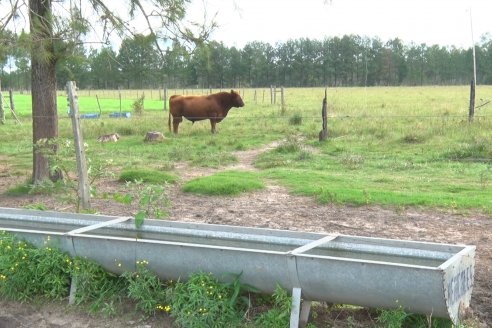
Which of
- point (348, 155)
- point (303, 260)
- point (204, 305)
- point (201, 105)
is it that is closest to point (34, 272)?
point (204, 305)

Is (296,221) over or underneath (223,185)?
underneath

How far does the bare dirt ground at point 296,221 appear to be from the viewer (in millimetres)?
4160

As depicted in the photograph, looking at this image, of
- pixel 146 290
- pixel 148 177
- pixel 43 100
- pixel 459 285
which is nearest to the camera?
pixel 459 285

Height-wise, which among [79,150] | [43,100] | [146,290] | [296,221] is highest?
[43,100]

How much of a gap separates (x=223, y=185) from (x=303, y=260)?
5.17 meters

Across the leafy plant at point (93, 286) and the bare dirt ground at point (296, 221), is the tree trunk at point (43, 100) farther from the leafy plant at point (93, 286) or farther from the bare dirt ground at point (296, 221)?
the leafy plant at point (93, 286)

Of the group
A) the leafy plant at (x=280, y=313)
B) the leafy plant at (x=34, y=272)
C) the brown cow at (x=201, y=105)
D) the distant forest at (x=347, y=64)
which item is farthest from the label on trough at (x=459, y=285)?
the distant forest at (x=347, y=64)

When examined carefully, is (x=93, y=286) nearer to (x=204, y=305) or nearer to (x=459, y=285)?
(x=204, y=305)

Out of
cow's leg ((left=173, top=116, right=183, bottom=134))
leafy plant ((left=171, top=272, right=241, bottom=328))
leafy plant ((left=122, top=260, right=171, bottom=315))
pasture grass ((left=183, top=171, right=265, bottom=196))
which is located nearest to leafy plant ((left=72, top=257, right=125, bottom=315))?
leafy plant ((left=122, top=260, right=171, bottom=315))

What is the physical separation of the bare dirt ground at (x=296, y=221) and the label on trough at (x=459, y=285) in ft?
0.88

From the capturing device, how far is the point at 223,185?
8.72 metres

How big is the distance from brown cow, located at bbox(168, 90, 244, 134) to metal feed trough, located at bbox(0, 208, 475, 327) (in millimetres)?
14511

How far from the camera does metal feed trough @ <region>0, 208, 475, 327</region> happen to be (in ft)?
11.1

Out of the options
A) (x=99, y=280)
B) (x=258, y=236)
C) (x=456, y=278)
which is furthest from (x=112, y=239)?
(x=456, y=278)
